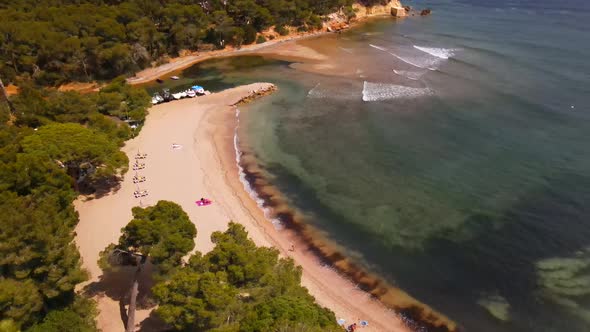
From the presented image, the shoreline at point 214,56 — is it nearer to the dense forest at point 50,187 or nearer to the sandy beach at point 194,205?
the dense forest at point 50,187

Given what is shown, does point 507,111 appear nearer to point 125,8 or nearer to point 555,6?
point 125,8

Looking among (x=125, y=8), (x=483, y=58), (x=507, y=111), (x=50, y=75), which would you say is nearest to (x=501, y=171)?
(x=507, y=111)

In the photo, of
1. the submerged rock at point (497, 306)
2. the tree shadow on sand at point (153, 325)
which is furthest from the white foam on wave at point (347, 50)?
the tree shadow on sand at point (153, 325)

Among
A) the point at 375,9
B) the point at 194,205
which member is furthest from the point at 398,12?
the point at 194,205

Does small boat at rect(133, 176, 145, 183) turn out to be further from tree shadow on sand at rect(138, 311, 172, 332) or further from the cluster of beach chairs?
tree shadow on sand at rect(138, 311, 172, 332)

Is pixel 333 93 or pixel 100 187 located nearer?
pixel 100 187

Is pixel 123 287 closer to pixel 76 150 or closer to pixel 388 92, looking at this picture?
pixel 76 150
